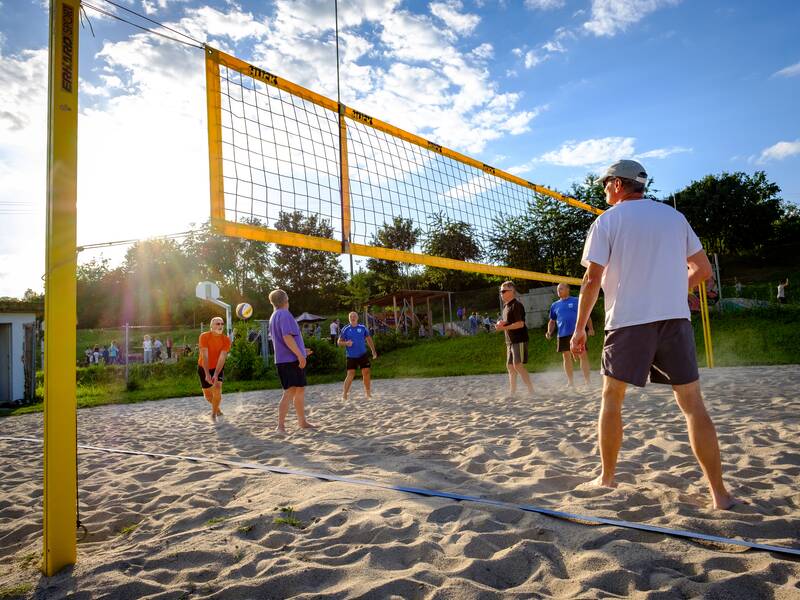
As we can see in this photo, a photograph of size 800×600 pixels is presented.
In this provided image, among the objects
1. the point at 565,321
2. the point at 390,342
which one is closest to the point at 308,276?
the point at 390,342

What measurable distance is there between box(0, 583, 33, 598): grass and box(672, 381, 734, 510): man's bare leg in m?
2.58

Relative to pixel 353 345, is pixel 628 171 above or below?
above

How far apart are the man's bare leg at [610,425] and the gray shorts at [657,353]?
0.08 m

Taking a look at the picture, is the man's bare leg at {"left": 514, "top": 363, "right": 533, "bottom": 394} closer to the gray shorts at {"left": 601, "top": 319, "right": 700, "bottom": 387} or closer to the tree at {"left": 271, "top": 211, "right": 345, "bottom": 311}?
the gray shorts at {"left": 601, "top": 319, "right": 700, "bottom": 387}

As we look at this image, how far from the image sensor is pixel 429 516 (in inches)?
87.0

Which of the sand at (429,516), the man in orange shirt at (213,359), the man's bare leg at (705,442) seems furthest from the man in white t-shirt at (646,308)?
the man in orange shirt at (213,359)

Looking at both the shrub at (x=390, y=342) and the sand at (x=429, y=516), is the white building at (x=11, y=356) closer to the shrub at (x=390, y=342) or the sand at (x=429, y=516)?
the sand at (x=429, y=516)

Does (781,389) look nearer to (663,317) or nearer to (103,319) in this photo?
(663,317)

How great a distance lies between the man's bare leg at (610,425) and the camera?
2.34m

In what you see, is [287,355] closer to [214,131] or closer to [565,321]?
[214,131]

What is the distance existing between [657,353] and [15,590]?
265 centimetres

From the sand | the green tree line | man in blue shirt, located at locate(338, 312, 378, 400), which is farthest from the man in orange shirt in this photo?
the green tree line

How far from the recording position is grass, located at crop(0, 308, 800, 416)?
952cm

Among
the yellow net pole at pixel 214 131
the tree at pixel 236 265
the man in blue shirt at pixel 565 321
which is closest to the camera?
the yellow net pole at pixel 214 131
